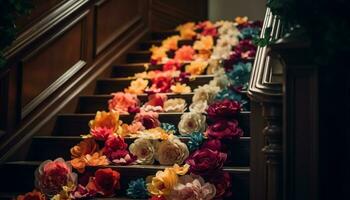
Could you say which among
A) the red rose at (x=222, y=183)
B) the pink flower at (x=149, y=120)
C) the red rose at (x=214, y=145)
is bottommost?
the red rose at (x=222, y=183)

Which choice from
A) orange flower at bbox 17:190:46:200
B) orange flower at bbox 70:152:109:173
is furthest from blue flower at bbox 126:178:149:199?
orange flower at bbox 17:190:46:200

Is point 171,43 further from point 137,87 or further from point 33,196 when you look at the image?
point 33,196

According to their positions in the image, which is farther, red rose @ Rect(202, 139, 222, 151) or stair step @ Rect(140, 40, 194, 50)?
stair step @ Rect(140, 40, 194, 50)

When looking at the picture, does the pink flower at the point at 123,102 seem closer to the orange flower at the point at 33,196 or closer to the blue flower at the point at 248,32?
the orange flower at the point at 33,196

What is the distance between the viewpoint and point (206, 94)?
3.47m

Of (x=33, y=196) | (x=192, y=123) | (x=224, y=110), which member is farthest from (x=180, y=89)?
(x=33, y=196)

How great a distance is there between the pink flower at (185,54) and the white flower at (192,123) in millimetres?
1488

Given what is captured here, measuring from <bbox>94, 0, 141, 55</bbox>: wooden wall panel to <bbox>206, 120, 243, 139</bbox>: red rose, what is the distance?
5.59ft

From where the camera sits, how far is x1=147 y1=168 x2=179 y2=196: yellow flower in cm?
256

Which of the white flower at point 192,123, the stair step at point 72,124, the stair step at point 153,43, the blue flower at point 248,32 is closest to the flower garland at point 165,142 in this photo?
the white flower at point 192,123

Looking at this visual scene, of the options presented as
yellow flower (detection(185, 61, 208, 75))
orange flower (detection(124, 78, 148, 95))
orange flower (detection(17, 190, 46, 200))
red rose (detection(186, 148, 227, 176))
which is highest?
yellow flower (detection(185, 61, 208, 75))

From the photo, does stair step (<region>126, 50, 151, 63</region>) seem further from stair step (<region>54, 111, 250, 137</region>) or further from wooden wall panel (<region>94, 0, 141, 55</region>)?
stair step (<region>54, 111, 250, 137</region>)

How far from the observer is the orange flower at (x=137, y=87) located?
3983 mm

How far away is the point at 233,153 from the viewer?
2.93m
